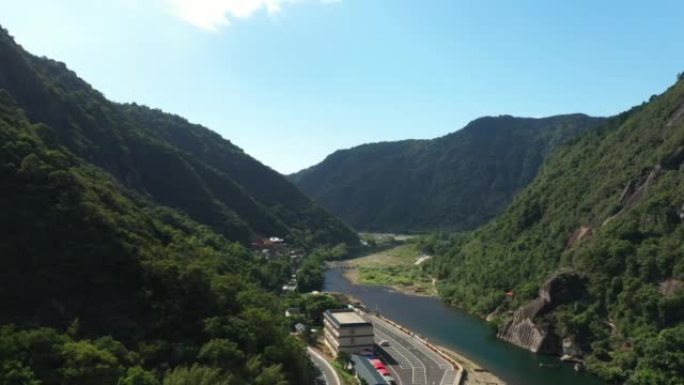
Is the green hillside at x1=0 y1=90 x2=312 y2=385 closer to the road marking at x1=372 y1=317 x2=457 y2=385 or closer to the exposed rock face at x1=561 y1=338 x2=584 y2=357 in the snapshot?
the road marking at x1=372 y1=317 x2=457 y2=385

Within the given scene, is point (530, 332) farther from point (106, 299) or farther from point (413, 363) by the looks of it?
point (106, 299)

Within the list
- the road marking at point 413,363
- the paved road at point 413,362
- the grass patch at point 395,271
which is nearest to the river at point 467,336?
the grass patch at point 395,271

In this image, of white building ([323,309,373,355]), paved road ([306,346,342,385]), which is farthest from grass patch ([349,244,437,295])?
paved road ([306,346,342,385])

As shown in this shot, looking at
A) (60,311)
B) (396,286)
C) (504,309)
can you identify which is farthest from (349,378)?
(396,286)

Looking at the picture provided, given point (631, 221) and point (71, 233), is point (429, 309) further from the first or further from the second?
point (71, 233)

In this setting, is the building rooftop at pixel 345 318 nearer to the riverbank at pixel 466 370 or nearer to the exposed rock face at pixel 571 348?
the riverbank at pixel 466 370
